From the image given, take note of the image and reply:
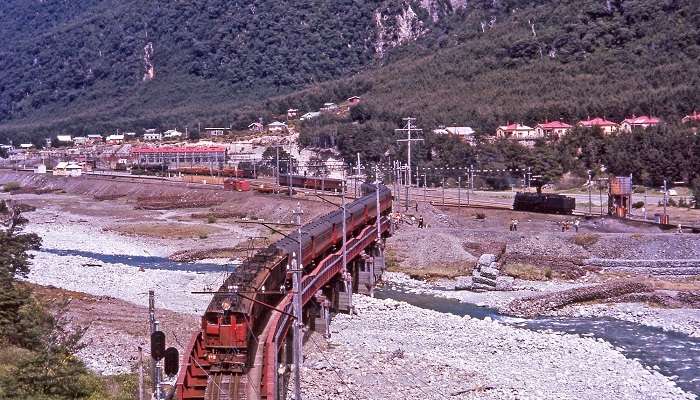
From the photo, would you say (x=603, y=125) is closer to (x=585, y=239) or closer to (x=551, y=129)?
(x=551, y=129)

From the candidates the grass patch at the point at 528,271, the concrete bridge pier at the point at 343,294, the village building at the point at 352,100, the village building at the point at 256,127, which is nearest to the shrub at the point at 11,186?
the village building at the point at 256,127

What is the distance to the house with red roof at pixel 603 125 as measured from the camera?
104 metres

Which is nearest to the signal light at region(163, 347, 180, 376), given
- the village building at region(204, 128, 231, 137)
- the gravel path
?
the gravel path

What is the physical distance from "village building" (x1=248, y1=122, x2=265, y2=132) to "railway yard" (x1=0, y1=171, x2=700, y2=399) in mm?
76488

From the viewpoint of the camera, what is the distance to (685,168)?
3366 inches

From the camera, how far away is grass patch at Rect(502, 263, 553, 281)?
4894 centimetres

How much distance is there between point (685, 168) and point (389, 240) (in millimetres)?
41100

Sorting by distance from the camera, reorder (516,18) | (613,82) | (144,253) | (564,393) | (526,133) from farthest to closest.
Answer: (516,18)
(613,82)
(526,133)
(144,253)
(564,393)

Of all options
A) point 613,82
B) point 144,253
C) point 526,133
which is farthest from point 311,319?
point 613,82

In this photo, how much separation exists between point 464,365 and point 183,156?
4431 inches

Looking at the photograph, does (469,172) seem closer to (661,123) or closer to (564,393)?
(661,123)

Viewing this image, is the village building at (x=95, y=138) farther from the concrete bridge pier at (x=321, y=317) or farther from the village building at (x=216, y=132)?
the concrete bridge pier at (x=321, y=317)

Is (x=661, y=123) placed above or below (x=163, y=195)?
above

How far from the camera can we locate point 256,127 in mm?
160125
